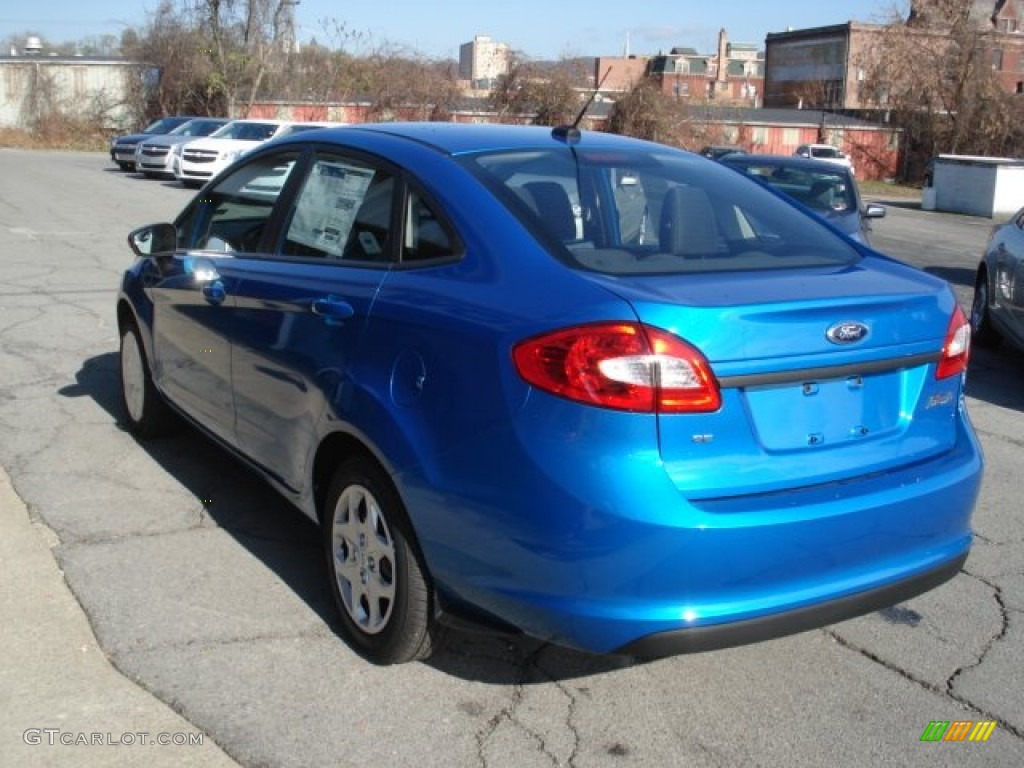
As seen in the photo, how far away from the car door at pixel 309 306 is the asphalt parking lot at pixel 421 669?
565 millimetres

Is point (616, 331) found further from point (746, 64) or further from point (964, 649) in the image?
point (746, 64)

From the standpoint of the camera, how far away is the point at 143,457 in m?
5.84

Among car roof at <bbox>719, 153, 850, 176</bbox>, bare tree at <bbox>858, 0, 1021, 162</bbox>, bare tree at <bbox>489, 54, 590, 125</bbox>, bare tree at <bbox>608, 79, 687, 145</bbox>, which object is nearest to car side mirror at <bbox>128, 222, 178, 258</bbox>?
car roof at <bbox>719, 153, 850, 176</bbox>

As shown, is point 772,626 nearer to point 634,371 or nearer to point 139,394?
point 634,371

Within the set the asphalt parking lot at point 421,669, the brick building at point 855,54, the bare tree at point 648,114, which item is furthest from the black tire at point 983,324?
the brick building at point 855,54

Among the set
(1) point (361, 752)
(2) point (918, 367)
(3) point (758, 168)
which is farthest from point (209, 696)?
(3) point (758, 168)

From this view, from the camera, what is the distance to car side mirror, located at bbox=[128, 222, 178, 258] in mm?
5258

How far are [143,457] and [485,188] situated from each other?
309 centimetres

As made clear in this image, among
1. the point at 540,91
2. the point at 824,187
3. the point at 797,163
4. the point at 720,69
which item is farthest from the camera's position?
the point at 720,69

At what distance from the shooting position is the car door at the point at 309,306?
12.3ft

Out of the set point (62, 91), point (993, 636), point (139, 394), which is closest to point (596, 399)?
point (993, 636)

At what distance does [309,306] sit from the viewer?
3947 millimetres

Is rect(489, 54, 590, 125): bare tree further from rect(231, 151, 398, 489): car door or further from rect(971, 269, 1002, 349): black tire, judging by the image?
rect(231, 151, 398, 489): car door

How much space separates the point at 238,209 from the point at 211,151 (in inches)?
808
